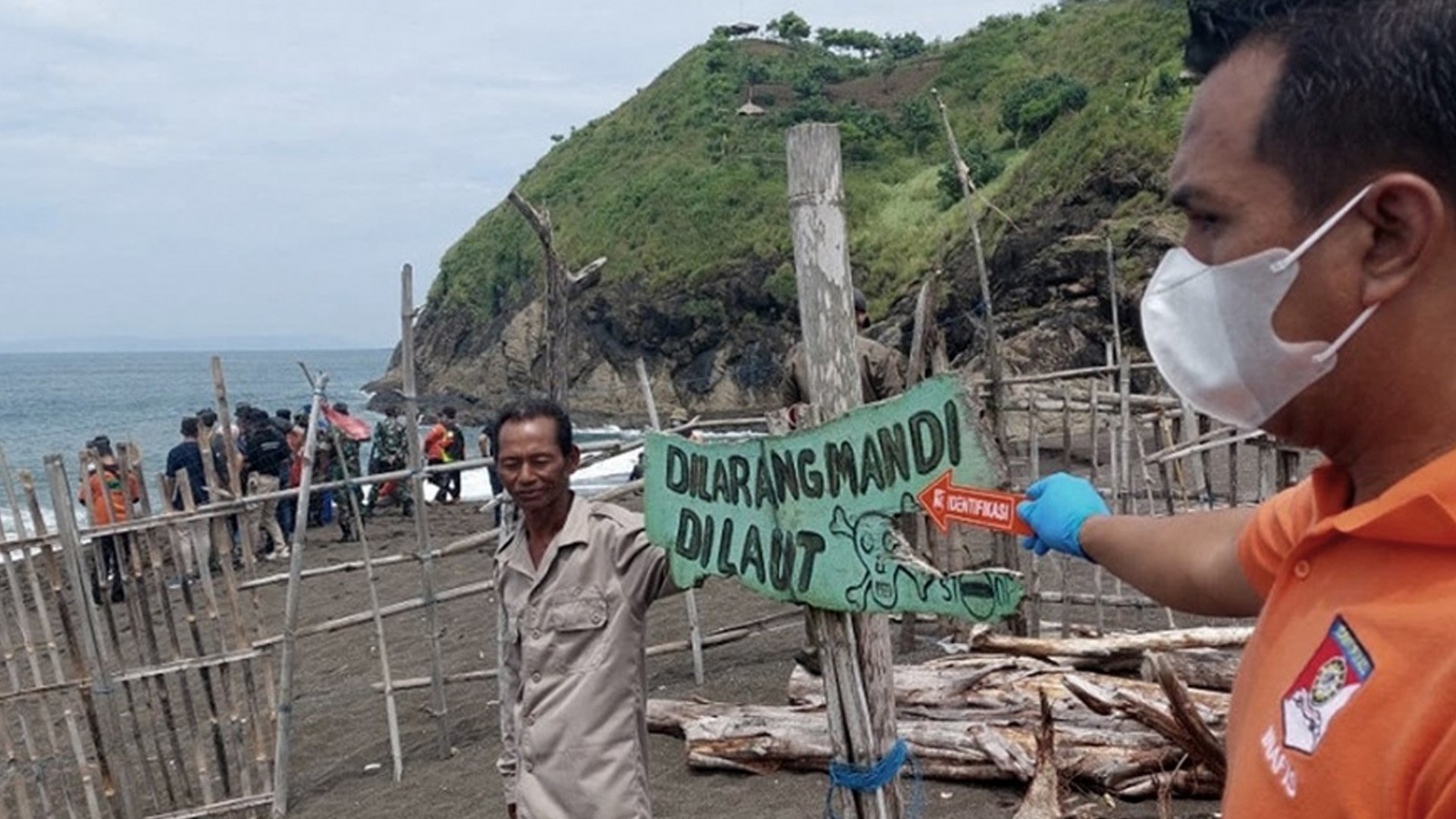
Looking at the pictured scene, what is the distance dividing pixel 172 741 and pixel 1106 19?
131 feet

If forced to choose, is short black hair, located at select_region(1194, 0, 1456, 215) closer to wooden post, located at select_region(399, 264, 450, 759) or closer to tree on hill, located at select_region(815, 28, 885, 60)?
wooden post, located at select_region(399, 264, 450, 759)

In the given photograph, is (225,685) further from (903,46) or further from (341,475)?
(903,46)

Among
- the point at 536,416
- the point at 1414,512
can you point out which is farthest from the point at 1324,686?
the point at 536,416

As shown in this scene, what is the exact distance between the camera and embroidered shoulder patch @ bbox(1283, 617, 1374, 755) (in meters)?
0.96

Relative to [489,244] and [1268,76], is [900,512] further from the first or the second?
[489,244]

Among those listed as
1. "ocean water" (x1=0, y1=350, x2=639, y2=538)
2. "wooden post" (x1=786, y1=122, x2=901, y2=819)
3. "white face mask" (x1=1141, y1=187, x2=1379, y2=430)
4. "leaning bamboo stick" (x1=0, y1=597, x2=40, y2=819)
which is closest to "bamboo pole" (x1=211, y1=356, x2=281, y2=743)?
"leaning bamboo stick" (x1=0, y1=597, x2=40, y2=819)

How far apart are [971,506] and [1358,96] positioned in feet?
4.13

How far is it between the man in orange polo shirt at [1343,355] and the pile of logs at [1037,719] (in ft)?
10.1

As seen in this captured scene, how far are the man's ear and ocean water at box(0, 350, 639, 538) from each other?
29.3ft

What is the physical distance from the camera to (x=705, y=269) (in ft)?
132

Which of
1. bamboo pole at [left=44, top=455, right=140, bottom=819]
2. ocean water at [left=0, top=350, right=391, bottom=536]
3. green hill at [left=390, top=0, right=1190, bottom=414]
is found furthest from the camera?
ocean water at [left=0, top=350, right=391, bottom=536]

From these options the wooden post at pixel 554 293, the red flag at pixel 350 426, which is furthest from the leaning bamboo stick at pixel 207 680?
the red flag at pixel 350 426

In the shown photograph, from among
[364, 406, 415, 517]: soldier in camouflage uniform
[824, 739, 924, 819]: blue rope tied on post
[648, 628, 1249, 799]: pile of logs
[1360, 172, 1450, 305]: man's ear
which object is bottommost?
[648, 628, 1249, 799]: pile of logs

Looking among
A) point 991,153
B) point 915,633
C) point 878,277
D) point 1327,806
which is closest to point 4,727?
point 915,633
